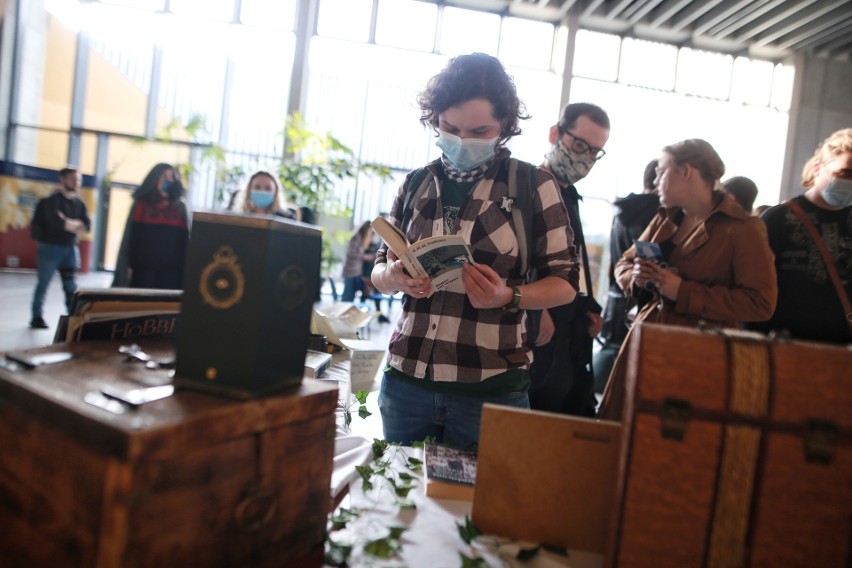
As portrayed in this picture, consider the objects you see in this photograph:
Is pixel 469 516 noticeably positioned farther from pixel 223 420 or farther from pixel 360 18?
pixel 360 18

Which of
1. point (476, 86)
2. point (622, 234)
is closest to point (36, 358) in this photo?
point (476, 86)

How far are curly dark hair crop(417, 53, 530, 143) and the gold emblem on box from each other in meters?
0.79

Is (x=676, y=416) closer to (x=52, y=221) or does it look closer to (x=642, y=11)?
(x=52, y=221)

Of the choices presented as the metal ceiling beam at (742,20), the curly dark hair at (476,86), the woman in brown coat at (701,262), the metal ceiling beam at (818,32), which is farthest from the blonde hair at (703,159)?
the metal ceiling beam at (818,32)

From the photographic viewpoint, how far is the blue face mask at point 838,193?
2258 mm

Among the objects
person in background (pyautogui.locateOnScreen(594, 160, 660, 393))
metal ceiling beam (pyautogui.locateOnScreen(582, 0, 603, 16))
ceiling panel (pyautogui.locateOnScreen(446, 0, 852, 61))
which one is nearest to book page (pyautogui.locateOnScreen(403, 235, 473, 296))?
person in background (pyautogui.locateOnScreen(594, 160, 660, 393))

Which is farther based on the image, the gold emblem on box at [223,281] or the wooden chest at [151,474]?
the gold emblem on box at [223,281]

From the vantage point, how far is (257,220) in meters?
0.72

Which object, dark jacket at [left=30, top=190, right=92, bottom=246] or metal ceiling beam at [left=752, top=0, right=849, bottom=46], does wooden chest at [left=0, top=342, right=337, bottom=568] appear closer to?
dark jacket at [left=30, top=190, right=92, bottom=246]

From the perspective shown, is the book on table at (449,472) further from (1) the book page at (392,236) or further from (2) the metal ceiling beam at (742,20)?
(2) the metal ceiling beam at (742,20)

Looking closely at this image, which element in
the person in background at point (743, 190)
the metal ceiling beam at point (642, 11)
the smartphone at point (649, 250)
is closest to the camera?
the smartphone at point (649, 250)

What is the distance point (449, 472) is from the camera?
42.5 inches

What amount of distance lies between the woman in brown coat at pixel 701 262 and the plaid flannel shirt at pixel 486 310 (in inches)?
24.8

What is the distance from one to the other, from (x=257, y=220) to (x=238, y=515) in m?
0.36
